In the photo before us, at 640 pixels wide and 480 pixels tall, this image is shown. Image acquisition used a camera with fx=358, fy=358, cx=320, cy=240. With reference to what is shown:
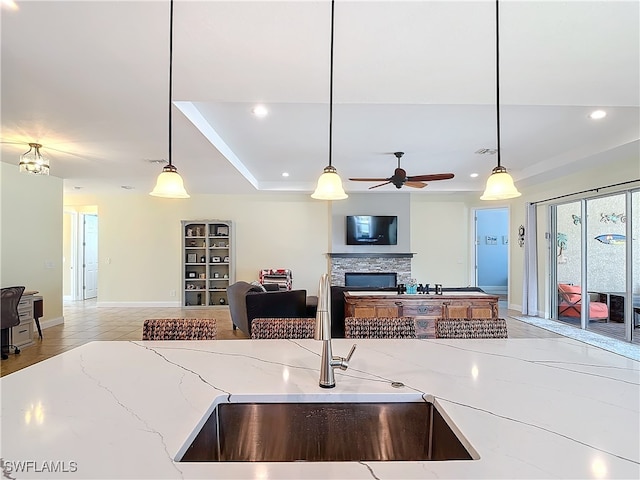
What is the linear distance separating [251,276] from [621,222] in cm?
669

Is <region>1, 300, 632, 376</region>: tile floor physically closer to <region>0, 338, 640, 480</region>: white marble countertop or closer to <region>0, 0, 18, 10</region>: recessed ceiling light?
<region>0, 338, 640, 480</region>: white marble countertop

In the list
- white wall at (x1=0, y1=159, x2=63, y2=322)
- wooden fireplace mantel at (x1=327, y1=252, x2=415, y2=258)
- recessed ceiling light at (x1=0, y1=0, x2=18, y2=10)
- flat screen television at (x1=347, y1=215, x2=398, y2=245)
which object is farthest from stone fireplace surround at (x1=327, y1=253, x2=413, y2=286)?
recessed ceiling light at (x1=0, y1=0, x2=18, y2=10)

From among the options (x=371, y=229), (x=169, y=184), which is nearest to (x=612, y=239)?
(x=371, y=229)

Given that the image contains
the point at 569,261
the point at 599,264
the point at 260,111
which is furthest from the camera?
the point at 569,261

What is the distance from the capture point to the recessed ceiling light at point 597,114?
347cm

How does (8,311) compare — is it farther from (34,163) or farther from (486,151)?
(486,151)

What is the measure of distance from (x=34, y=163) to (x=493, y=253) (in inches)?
396

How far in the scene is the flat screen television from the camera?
7660 millimetres

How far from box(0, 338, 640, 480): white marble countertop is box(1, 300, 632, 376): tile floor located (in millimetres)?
3316

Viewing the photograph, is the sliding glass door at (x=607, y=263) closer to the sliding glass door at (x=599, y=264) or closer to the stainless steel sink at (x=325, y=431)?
the sliding glass door at (x=599, y=264)

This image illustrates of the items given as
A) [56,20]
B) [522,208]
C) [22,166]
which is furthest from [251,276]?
[56,20]

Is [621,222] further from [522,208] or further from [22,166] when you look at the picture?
[22,166]

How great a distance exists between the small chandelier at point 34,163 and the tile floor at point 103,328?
212 cm

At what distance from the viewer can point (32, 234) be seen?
5.45 metres
